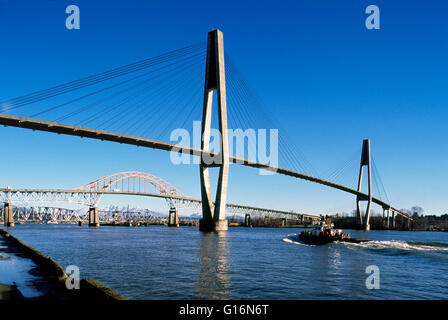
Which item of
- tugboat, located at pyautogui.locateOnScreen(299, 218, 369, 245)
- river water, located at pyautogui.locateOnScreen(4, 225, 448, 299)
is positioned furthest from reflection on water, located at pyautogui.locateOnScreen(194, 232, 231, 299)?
tugboat, located at pyautogui.locateOnScreen(299, 218, 369, 245)

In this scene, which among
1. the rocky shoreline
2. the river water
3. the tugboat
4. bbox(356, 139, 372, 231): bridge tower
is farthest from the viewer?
bbox(356, 139, 372, 231): bridge tower

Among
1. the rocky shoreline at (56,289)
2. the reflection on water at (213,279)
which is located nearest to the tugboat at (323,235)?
the reflection on water at (213,279)

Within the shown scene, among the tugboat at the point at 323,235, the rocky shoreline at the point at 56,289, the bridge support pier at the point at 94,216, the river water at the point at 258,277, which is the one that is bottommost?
the bridge support pier at the point at 94,216

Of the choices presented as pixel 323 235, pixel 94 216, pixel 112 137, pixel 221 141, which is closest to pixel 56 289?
pixel 323 235

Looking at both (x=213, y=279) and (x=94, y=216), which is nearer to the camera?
(x=213, y=279)

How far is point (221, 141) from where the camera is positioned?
208 feet

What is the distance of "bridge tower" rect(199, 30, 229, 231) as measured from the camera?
6272 cm

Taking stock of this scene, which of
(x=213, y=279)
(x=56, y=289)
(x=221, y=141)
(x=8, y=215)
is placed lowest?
(x=8, y=215)

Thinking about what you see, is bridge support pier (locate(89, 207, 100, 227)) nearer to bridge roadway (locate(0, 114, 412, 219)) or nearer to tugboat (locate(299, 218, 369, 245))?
bridge roadway (locate(0, 114, 412, 219))

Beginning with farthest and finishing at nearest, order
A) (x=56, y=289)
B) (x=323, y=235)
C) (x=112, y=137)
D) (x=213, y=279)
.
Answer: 1. (x=112, y=137)
2. (x=323, y=235)
3. (x=213, y=279)
4. (x=56, y=289)

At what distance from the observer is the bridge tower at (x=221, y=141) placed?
6272 centimetres

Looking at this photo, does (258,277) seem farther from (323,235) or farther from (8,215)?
(8,215)

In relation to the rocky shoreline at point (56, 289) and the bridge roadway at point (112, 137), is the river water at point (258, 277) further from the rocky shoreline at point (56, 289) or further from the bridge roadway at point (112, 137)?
the bridge roadway at point (112, 137)

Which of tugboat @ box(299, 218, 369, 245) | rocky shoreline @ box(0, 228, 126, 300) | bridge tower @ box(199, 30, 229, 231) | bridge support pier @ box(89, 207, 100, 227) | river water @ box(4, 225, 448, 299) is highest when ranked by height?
bridge tower @ box(199, 30, 229, 231)
